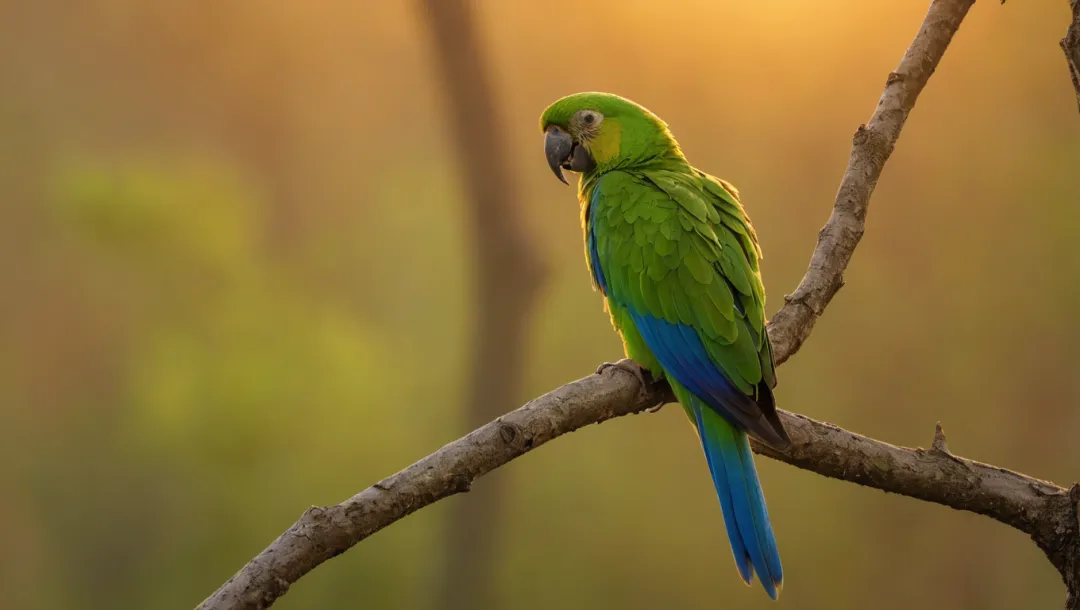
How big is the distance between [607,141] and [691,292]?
569 millimetres

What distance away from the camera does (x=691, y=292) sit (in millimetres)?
1783

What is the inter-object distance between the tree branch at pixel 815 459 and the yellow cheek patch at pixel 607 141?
1.76 feet

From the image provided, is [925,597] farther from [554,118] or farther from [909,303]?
[554,118]

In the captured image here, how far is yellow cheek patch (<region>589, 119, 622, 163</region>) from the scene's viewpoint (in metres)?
2.17

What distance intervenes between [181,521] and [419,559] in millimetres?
812

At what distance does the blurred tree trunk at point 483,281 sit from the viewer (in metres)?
3.13

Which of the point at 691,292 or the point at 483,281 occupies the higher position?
the point at 691,292

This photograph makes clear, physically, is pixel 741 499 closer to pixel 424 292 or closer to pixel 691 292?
pixel 691 292

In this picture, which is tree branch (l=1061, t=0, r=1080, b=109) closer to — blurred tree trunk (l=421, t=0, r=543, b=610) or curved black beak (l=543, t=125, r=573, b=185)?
curved black beak (l=543, t=125, r=573, b=185)

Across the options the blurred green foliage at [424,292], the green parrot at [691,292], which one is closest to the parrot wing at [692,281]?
the green parrot at [691,292]

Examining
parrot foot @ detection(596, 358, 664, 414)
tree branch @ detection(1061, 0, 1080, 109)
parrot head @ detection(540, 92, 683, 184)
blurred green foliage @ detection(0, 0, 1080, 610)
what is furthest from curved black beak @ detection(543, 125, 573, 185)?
tree branch @ detection(1061, 0, 1080, 109)

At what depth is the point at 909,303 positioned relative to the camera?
3502mm

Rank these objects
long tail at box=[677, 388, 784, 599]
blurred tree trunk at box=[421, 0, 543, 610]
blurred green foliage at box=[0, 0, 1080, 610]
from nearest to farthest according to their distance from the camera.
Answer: long tail at box=[677, 388, 784, 599] → blurred green foliage at box=[0, 0, 1080, 610] → blurred tree trunk at box=[421, 0, 543, 610]

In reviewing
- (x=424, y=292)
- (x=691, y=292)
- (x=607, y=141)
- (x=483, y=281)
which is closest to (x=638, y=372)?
(x=691, y=292)
